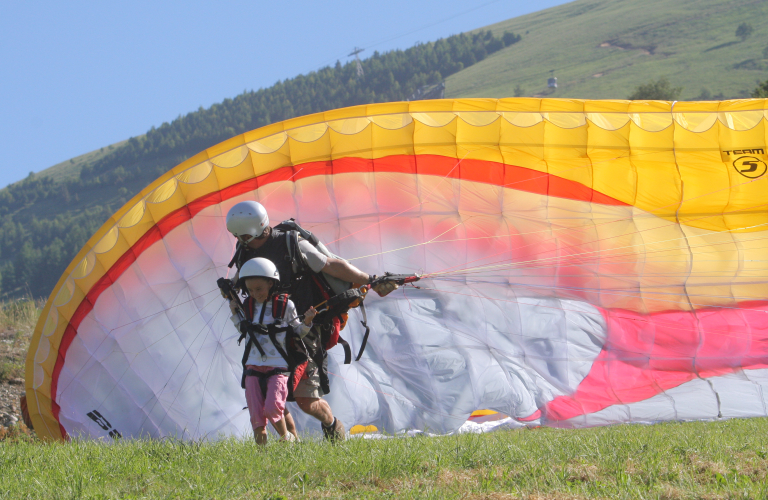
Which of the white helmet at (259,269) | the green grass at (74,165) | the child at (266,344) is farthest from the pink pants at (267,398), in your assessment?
the green grass at (74,165)

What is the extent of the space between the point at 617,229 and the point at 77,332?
4.67 m

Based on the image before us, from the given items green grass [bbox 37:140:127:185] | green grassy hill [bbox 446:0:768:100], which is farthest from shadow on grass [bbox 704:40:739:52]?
green grass [bbox 37:140:127:185]

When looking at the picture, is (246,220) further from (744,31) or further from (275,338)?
(744,31)

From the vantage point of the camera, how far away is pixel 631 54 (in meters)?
79.5

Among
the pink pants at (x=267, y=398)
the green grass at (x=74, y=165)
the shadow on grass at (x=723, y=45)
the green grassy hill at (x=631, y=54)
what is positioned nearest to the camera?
the pink pants at (x=267, y=398)

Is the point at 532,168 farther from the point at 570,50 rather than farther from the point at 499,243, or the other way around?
the point at 570,50

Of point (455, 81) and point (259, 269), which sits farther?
point (455, 81)

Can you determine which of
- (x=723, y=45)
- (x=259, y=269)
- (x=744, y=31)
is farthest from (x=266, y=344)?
(x=744, y=31)

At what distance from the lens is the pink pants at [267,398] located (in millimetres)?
4125

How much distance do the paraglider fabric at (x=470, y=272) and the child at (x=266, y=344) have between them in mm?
1721

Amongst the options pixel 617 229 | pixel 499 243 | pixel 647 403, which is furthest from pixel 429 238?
pixel 647 403

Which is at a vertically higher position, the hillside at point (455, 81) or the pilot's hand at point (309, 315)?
the pilot's hand at point (309, 315)

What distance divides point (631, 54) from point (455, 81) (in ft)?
90.6

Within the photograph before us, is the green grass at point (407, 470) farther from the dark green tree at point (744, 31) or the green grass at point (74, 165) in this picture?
the green grass at point (74, 165)
